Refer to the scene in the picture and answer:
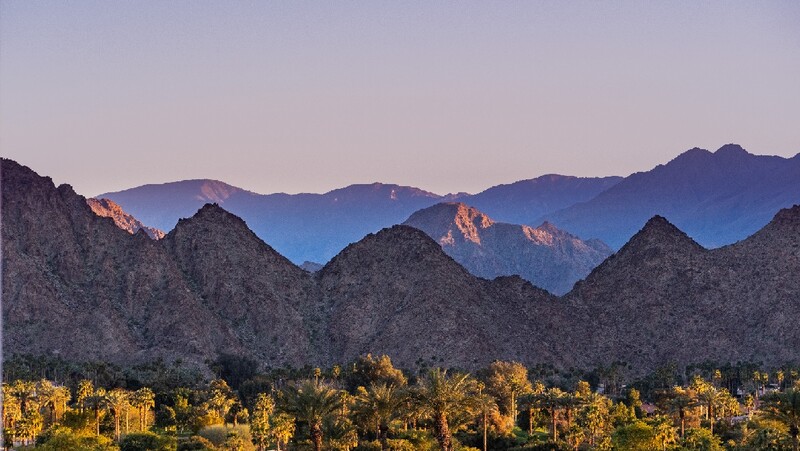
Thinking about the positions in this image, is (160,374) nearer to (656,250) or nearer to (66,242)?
(66,242)

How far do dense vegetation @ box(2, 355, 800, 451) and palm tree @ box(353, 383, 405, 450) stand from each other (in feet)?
0.34

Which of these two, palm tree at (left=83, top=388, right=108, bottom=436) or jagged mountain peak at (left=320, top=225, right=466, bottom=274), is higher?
jagged mountain peak at (left=320, top=225, right=466, bottom=274)

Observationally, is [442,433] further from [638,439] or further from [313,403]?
[638,439]

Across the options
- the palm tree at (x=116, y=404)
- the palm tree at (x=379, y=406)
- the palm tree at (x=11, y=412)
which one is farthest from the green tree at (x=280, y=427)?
the palm tree at (x=11, y=412)

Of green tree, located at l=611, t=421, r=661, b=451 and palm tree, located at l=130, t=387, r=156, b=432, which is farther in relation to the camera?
palm tree, located at l=130, t=387, r=156, b=432

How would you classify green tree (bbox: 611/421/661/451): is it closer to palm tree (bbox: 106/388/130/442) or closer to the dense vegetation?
the dense vegetation

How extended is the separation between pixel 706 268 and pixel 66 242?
12614cm

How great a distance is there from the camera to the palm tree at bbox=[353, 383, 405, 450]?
65.5m

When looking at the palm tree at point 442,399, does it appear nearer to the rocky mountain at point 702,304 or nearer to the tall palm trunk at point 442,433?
the tall palm trunk at point 442,433

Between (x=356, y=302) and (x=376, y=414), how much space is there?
11889 centimetres

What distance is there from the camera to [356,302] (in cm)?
18650

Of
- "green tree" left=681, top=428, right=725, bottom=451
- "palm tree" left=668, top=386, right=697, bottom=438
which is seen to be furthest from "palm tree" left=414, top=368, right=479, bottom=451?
"palm tree" left=668, top=386, right=697, bottom=438

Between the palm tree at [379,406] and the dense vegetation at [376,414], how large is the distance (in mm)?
102

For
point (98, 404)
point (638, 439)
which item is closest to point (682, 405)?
point (638, 439)
